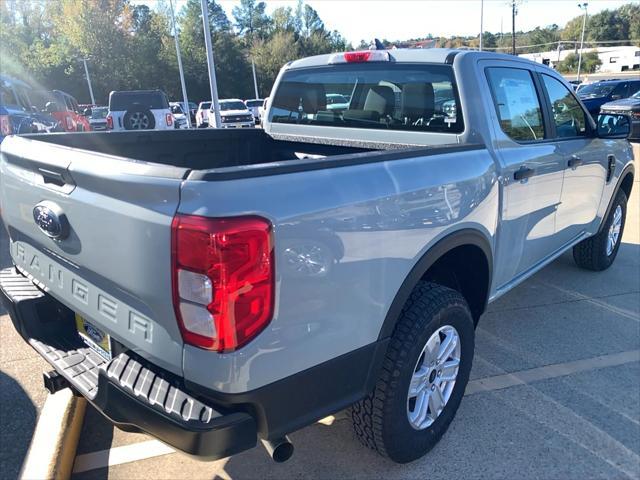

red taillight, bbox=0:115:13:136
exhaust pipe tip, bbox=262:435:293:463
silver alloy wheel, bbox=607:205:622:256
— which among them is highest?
red taillight, bbox=0:115:13:136

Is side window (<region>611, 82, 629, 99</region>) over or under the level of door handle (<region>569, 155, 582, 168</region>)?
over

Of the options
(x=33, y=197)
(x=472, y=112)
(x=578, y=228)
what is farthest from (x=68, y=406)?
(x=578, y=228)

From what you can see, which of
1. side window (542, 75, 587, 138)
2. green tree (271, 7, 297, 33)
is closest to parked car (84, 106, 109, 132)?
side window (542, 75, 587, 138)

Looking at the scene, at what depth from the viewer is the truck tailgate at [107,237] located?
1673 millimetres

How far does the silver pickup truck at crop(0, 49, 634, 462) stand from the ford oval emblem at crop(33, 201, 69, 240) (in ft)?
0.04

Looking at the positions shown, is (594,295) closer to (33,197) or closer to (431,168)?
(431,168)

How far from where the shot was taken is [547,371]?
3.43m

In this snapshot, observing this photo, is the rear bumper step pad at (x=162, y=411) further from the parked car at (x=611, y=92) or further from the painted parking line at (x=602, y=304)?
the parked car at (x=611, y=92)

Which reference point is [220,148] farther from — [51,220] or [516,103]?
[516,103]

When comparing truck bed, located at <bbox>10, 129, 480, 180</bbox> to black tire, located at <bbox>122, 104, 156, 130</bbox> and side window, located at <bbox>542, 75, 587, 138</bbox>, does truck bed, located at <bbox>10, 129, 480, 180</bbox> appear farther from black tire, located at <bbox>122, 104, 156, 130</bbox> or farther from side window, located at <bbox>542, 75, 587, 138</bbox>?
black tire, located at <bbox>122, 104, 156, 130</bbox>

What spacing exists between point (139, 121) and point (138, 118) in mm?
100

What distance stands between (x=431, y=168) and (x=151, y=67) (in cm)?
5427

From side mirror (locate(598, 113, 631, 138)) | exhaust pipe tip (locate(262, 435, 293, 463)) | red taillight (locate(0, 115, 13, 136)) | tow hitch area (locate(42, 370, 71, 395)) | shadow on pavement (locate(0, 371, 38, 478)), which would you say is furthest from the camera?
red taillight (locate(0, 115, 13, 136))

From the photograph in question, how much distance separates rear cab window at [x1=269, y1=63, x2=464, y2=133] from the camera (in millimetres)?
3066
